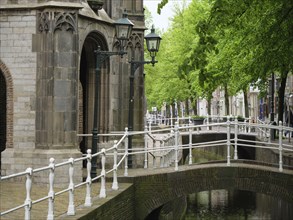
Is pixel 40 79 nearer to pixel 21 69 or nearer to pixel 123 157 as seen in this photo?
pixel 21 69

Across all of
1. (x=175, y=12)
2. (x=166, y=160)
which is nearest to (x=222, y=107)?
(x=175, y=12)

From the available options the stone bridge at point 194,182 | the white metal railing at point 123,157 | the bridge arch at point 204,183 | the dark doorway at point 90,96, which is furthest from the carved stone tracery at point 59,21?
the bridge arch at point 204,183

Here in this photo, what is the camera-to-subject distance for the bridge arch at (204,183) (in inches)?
635

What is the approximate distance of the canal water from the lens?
23.5 metres

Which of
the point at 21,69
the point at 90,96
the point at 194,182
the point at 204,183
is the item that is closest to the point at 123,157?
the point at 194,182

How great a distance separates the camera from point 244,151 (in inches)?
1417

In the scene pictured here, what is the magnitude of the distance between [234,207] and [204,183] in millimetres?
9426

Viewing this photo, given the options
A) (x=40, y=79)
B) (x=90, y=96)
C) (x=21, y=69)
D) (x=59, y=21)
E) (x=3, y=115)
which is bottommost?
(x=3, y=115)

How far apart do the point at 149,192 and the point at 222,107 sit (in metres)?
83.6

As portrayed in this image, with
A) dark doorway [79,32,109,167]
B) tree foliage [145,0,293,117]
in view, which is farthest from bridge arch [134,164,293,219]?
dark doorway [79,32,109,167]

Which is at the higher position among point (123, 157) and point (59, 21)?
point (59, 21)

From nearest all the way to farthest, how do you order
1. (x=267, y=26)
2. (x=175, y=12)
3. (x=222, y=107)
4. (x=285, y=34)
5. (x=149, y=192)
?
(x=285, y=34) → (x=267, y=26) → (x=149, y=192) → (x=175, y=12) → (x=222, y=107)

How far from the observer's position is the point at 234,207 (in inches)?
1029

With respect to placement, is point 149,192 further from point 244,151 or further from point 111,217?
point 244,151
